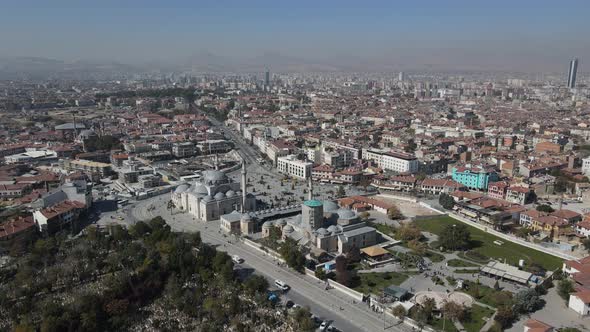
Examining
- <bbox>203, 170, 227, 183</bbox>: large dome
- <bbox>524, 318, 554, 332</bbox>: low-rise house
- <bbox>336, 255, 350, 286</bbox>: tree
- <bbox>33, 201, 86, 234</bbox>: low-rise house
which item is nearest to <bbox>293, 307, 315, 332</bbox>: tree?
<bbox>336, 255, 350, 286</bbox>: tree

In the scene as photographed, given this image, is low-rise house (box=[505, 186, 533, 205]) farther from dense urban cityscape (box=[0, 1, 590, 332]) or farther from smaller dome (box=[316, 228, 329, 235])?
smaller dome (box=[316, 228, 329, 235])

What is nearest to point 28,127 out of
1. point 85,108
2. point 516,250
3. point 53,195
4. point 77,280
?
point 85,108

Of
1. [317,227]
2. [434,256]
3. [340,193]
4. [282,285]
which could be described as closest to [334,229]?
[317,227]

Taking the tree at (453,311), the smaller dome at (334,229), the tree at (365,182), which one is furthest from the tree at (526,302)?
the tree at (365,182)

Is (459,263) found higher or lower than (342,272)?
lower

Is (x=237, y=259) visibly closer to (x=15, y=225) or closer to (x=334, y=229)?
(x=334, y=229)
